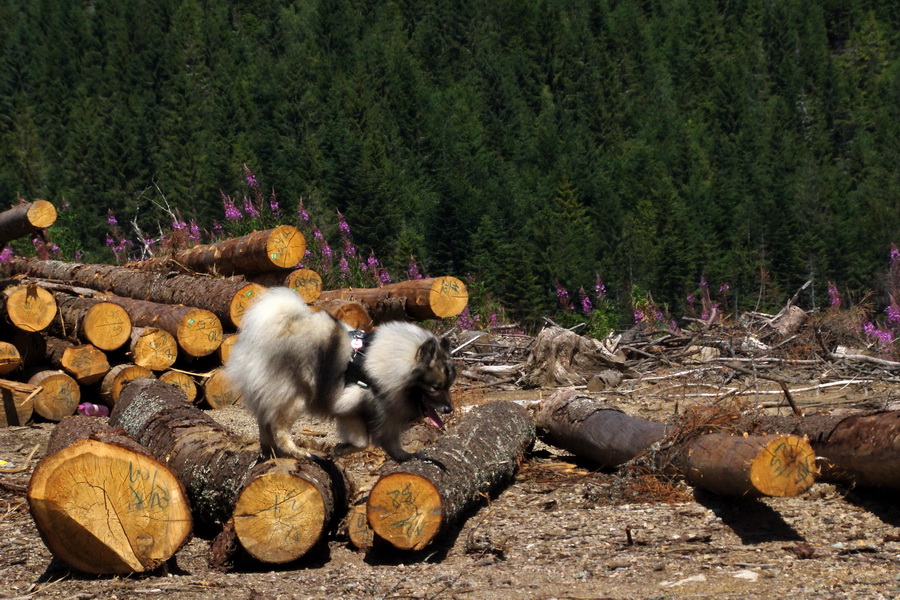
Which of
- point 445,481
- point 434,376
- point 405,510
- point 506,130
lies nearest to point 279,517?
point 405,510

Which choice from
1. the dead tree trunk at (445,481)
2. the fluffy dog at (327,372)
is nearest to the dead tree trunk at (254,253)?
the dead tree trunk at (445,481)

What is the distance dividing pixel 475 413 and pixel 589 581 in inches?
110

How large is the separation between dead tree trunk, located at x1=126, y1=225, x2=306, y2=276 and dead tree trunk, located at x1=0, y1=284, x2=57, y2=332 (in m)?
2.19

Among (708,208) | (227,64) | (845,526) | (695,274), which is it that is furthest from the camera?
(227,64)

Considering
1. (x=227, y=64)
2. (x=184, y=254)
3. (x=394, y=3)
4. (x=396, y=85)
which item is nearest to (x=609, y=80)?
(x=396, y=85)

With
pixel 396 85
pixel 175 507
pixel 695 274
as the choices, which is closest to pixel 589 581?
pixel 175 507

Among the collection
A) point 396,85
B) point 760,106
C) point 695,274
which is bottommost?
point 695,274

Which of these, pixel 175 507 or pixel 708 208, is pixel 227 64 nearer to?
pixel 708 208

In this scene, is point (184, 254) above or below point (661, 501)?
above

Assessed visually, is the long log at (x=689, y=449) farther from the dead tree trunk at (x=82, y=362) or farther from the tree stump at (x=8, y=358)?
the tree stump at (x=8, y=358)

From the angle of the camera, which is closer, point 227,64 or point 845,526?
point 845,526

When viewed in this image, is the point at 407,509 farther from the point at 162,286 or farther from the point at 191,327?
the point at 162,286

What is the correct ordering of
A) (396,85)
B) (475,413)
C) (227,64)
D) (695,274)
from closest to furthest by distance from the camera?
(475,413) < (695,274) < (396,85) < (227,64)

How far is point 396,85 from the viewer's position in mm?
73250
